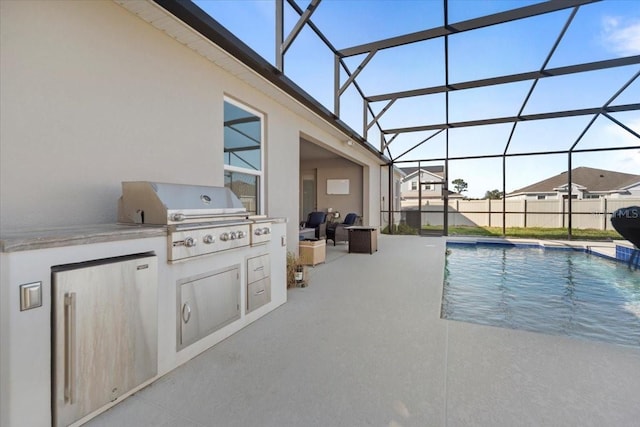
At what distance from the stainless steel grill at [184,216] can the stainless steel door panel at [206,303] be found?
0.73 feet

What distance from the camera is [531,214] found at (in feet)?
39.2

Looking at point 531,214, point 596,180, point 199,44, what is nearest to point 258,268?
point 199,44

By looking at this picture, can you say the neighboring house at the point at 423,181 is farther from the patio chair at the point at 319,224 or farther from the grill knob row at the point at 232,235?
the grill knob row at the point at 232,235

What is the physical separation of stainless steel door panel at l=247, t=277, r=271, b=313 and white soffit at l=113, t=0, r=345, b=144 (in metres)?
2.51

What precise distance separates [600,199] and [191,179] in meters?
14.0

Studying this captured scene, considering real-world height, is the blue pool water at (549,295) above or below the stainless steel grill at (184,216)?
below

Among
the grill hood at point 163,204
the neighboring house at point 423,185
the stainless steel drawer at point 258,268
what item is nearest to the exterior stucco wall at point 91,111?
the grill hood at point 163,204

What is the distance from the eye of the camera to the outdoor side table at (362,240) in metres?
7.21

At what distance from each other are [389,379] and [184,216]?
183 cm

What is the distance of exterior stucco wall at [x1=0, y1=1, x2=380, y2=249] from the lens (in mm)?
1935

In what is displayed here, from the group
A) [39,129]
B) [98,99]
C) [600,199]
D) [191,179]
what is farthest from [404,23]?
[600,199]

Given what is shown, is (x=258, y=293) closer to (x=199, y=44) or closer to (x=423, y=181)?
(x=199, y=44)

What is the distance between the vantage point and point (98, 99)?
238cm

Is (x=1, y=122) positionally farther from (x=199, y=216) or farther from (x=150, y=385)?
(x=150, y=385)
